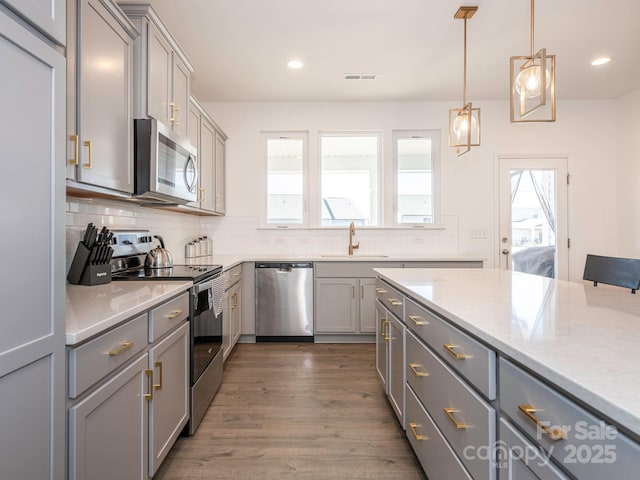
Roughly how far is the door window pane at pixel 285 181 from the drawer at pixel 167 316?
2.56 meters

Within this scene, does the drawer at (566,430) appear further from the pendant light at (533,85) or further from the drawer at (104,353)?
the pendant light at (533,85)

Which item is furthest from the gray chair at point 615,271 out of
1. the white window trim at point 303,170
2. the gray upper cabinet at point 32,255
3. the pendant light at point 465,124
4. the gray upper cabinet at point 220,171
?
the gray upper cabinet at point 220,171

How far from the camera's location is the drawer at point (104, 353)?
3.27ft

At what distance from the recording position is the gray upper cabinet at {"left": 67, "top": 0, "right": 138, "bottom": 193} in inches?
57.7

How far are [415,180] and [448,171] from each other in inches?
16.0

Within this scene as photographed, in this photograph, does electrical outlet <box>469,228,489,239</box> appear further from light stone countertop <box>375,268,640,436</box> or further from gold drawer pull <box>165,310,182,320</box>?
gold drawer pull <box>165,310,182,320</box>

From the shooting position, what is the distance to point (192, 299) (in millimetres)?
1937

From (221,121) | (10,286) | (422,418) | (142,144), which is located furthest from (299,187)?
(10,286)

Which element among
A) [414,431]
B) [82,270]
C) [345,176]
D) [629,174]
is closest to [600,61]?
[629,174]

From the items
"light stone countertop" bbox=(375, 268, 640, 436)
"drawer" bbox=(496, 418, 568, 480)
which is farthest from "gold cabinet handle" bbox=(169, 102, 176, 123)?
"drawer" bbox=(496, 418, 568, 480)

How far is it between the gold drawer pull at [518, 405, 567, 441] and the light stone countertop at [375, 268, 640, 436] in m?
0.10

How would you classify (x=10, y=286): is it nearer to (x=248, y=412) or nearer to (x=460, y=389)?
(x=460, y=389)

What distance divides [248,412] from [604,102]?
205 inches

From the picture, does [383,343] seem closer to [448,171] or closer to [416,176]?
[416,176]
